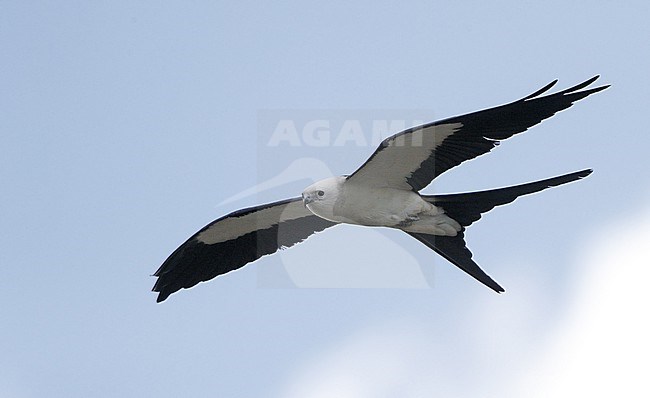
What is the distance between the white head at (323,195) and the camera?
948cm

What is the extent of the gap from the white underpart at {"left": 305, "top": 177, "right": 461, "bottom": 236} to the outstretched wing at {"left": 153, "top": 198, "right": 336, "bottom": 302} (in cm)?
114

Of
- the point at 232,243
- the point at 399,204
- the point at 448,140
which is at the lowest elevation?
the point at 232,243

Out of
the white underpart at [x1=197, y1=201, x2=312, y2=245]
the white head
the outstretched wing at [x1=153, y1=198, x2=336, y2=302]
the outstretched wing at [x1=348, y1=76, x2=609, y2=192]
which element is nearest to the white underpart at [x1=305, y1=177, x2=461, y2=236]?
the white head

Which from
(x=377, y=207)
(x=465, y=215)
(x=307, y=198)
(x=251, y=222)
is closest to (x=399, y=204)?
(x=377, y=207)

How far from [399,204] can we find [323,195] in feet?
2.47

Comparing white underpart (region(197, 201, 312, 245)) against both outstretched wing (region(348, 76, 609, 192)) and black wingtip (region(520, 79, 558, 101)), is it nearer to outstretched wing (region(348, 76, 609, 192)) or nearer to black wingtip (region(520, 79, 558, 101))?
outstretched wing (region(348, 76, 609, 192))

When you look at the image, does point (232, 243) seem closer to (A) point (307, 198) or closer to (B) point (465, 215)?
(A) point (307, 198)

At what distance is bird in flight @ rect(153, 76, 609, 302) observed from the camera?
8672 mm

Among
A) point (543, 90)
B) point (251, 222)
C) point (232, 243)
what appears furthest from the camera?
point (232, 243)

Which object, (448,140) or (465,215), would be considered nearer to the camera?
(448,140)

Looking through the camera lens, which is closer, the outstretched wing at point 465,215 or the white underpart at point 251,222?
the outstretched wing at point 465,215

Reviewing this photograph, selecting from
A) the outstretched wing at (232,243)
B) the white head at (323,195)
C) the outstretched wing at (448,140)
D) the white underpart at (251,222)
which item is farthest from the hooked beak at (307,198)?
the outstretched wing at (232,243)

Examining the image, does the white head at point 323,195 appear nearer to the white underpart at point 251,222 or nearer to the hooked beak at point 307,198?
the hooked beak at point 307,198

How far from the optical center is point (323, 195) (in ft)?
31.1
